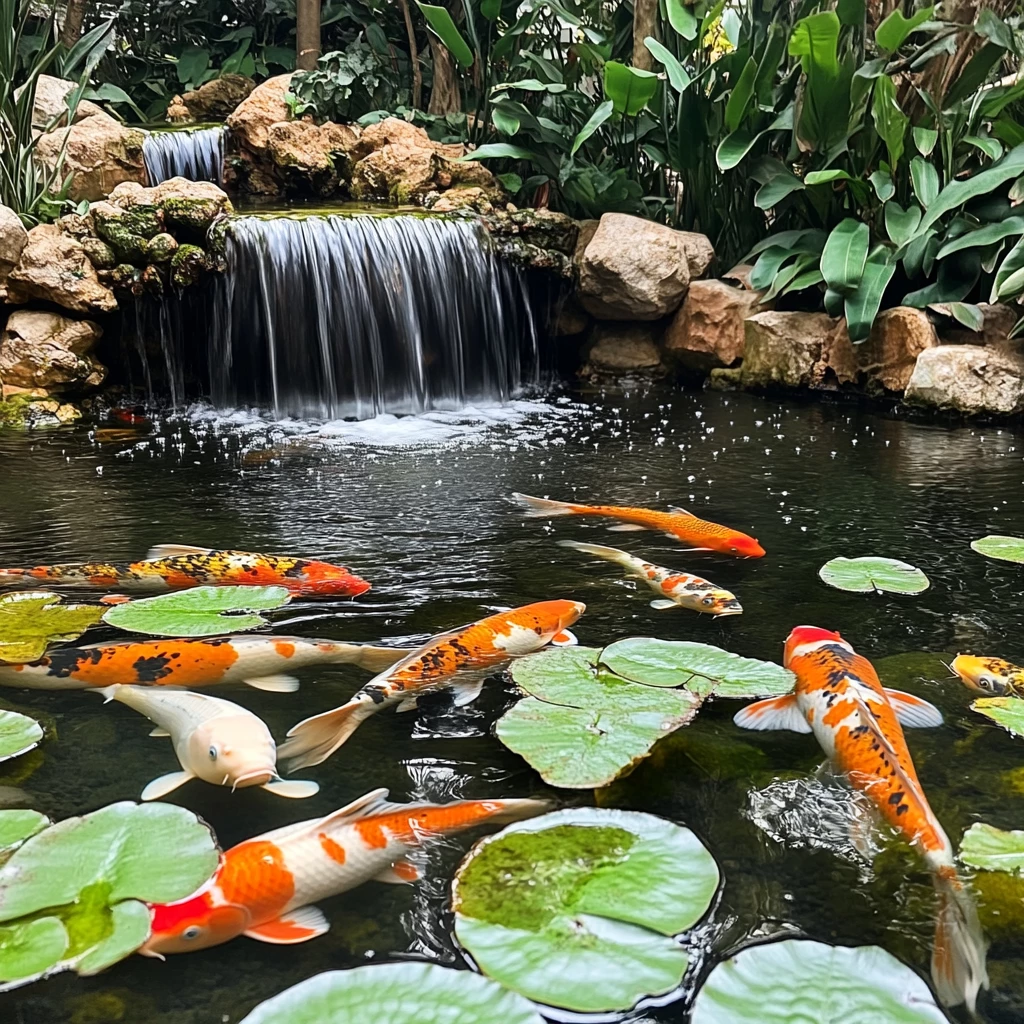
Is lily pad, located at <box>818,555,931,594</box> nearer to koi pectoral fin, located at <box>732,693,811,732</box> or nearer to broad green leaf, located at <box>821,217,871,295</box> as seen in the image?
koi pectoral fin, located at <box>732,693,811,732</box>

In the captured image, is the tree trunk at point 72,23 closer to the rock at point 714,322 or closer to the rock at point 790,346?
the rock at point 714,322

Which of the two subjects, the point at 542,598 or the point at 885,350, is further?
the point at 885,350

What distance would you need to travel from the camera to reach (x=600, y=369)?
7855 mm

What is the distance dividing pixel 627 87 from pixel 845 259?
236 cm

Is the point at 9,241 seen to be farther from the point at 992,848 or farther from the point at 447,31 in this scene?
the point at 992,848

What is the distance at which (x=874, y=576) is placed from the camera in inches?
109

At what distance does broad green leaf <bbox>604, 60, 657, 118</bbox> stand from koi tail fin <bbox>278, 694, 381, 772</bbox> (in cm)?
650

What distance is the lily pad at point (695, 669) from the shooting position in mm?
1901

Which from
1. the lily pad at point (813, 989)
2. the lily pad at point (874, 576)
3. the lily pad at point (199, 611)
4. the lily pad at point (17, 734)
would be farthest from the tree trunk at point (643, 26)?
the lily pad at point (813, 989)

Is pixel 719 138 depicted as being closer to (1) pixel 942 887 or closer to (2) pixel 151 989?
(1) pixel 942 887

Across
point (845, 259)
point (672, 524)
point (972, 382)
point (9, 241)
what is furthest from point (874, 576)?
point (9, 241)

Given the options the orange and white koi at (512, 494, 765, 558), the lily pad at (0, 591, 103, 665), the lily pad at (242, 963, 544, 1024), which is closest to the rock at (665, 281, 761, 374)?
the orange and white koi at (512, 494, 765, 558)

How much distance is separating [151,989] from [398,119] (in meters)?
9.36

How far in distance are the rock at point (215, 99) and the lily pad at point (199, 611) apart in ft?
31.9
